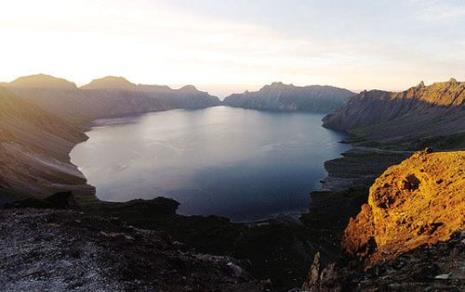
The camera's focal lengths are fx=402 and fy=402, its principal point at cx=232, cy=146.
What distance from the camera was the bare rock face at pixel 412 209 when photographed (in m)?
32.3

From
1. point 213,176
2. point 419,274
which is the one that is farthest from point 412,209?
point 213,176

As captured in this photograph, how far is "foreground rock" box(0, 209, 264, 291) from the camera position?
107ft

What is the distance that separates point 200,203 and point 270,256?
128 ft

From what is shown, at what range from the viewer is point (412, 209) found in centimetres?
3866

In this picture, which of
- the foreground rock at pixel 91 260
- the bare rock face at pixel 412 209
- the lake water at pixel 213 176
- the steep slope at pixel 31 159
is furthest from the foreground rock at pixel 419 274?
the steep slope at pixel 31 159

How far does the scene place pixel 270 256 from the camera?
7119 centimetres

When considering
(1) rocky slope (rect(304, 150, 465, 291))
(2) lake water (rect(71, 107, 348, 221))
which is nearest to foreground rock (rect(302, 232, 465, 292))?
(1) rocky slope (rect(304, 150, 465, 291))

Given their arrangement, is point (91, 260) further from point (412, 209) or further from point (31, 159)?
point (31, 159)

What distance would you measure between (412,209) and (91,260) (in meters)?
30.5

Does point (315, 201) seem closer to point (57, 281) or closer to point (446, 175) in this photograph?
point (446, 175)

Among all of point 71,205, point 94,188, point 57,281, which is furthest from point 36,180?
point 57,281

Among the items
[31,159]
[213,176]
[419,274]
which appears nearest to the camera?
[419,274]

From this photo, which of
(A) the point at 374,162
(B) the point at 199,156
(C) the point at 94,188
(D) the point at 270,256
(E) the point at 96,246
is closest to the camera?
(E) the point at 96,246

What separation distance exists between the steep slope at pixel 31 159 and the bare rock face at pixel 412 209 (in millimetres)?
75297
